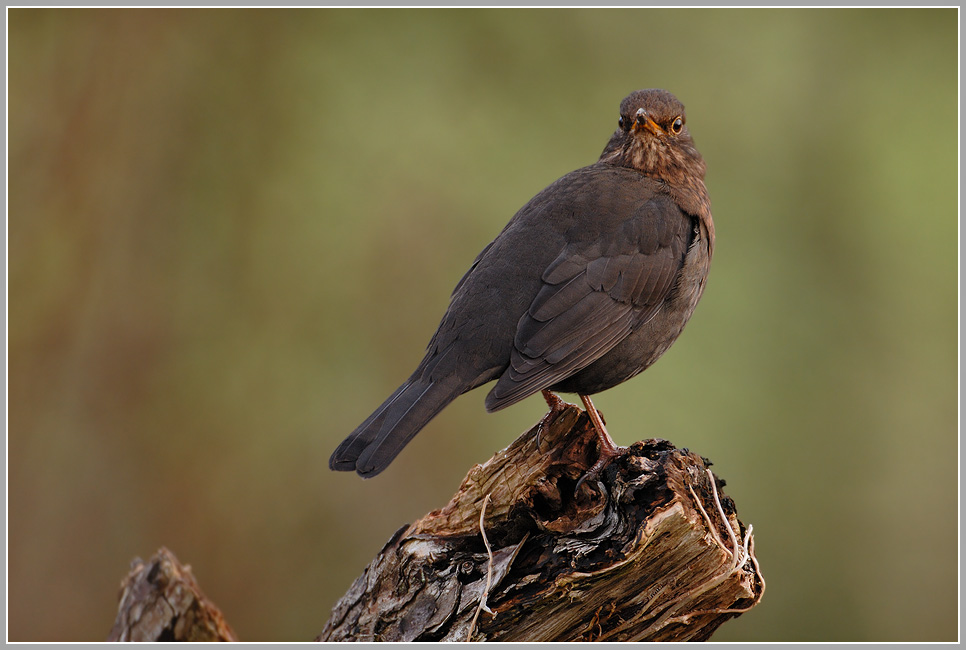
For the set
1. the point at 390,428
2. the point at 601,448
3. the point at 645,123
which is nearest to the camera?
the point at 390,428

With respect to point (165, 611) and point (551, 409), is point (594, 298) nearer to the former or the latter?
point (551, 409)

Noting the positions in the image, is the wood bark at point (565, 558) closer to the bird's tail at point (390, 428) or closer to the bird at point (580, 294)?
the bird at point (580, 294)

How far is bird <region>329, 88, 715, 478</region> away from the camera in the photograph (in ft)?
11.7

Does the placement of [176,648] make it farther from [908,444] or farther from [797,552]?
[908,444]

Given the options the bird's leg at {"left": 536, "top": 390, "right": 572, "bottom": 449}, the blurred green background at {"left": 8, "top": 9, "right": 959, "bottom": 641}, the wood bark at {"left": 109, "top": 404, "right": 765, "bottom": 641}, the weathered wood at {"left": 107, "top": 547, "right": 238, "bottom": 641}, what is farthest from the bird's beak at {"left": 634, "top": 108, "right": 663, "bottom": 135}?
the weathered wood at {"left": 107, "top": 547, "right": 238, "bottom": 641}

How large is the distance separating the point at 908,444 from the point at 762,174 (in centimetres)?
248

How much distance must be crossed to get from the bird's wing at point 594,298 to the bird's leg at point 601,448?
0.27 metres

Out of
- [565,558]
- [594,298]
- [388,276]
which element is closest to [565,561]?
[565,558]

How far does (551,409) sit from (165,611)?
2018 millimetres

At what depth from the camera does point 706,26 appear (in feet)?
23.7

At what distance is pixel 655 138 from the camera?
14.6ft

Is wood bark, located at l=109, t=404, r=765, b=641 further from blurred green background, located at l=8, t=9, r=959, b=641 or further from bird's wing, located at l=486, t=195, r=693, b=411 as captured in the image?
blurred green background, located at l=8, t=9, r=959, b=641

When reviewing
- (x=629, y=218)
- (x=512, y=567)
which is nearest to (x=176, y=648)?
(x=512, y=567)

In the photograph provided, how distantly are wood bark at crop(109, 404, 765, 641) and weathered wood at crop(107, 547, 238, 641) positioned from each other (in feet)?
2.09
